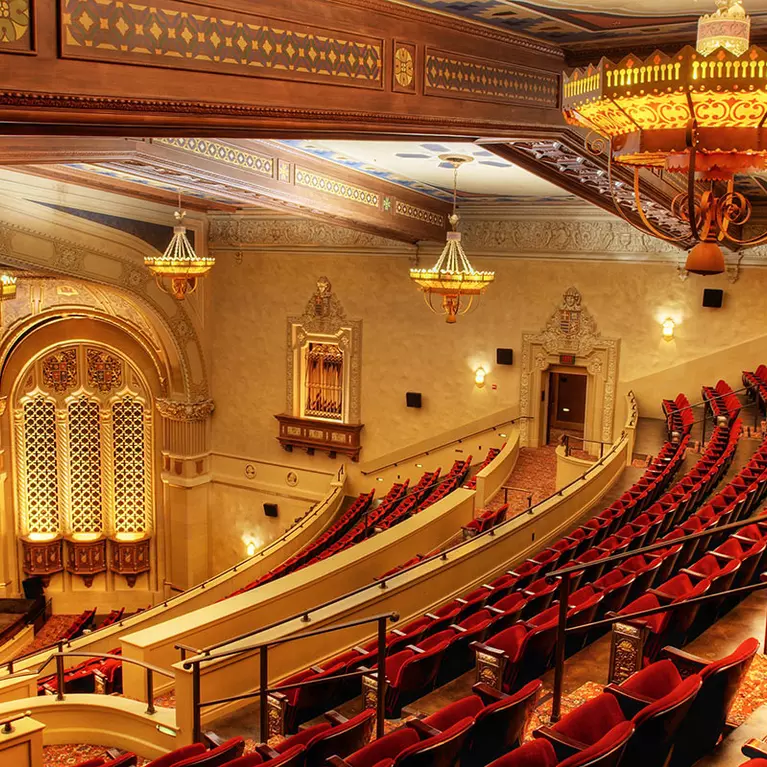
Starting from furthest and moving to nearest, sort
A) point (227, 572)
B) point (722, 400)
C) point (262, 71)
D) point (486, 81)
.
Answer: point (227, 572), point (722, 400), point (486, 81), point (262, 71)

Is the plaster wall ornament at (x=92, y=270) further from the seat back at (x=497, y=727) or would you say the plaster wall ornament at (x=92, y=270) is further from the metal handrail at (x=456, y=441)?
the seat back at (x=497, y=727)

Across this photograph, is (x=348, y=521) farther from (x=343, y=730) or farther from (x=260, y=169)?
(x=343, y=730)

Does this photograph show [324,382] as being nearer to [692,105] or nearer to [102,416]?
[102,416]

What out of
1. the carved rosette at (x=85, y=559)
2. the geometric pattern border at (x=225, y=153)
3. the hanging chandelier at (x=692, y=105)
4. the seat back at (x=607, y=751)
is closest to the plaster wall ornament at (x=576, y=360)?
the geometric pattern border at (x=225, y=153)

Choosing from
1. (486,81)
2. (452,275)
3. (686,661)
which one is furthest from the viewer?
(452,275)

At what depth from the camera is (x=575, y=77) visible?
13.4ft

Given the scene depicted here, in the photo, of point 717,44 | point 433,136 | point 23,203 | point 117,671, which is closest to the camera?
point 717,44

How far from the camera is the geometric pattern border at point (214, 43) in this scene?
3.94 meters

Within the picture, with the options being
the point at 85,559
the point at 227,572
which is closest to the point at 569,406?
the point at 227,572

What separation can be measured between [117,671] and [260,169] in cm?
604

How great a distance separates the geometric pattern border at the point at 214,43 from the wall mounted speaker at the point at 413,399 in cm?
Result: 1203

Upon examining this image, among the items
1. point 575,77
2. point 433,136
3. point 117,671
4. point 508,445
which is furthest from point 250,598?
point 508,445

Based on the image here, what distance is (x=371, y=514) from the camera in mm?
14906

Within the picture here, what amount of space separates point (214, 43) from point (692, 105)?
233 centimetres
